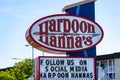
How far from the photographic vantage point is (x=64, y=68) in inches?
917

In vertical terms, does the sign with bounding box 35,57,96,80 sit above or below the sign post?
below

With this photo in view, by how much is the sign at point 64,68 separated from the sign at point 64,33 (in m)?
0.55

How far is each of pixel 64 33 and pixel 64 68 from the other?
171cm

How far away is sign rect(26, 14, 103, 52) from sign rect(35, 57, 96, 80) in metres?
0.55

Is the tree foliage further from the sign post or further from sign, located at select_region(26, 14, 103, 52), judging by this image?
sign, located at select_region(26, 14, 103, 52)

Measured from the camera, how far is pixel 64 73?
914 inches

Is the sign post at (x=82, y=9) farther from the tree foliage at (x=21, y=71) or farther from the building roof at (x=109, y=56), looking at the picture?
the tree foliage at (x=21, y=71)

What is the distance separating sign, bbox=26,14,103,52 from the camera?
22781 millimetres

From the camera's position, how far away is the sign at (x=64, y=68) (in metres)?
23.0

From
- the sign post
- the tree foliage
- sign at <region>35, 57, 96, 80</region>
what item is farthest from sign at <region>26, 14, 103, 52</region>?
the tree foliage

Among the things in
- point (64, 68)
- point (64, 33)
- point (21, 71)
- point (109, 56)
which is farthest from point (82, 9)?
point (21, 71)

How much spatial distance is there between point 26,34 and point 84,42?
2.90 metres

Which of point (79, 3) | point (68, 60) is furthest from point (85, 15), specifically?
point (68, 60)

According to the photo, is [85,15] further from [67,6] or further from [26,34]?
[26,34]
